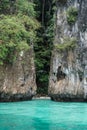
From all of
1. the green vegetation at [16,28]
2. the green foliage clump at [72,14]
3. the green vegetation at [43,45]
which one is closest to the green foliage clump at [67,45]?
the green foliage clump at [72,14]

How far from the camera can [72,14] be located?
65.5 ft

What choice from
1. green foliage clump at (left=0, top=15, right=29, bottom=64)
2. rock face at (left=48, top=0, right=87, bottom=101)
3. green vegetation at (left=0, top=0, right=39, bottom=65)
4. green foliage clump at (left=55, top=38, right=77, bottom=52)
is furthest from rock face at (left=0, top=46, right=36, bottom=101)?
green foliage clump at (left=55, top=38, right=77, bottom=52)

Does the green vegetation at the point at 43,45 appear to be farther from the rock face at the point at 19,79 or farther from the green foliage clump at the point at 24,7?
the green foliage clump at the point at 24,7

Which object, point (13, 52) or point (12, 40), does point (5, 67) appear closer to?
point (13, 52)

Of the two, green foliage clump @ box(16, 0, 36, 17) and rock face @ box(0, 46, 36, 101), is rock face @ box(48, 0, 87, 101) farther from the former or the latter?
green foliage clump @ box(16, 0, 36, 17)

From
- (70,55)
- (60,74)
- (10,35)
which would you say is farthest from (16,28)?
(60,74)

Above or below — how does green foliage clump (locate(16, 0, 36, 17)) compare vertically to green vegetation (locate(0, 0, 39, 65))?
above

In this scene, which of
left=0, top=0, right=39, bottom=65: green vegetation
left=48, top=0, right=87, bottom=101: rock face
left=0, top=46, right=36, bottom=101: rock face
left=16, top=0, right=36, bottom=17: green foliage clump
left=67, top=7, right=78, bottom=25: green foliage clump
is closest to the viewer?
left=0, top=0, right=39, bottom=65: green vegetation

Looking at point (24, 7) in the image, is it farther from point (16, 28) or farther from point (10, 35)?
point (10, 35)

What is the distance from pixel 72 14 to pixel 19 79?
Result: 450 centimetres

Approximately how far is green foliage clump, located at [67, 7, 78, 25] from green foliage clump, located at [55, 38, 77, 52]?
3.29ft

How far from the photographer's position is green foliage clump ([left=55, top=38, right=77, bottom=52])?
64.2ft

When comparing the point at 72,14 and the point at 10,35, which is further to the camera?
the point at 72,14

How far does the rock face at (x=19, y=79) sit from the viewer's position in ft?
61.7
